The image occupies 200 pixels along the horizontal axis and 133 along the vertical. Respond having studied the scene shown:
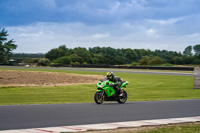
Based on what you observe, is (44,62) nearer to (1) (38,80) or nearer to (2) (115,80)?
(1) (38,80)

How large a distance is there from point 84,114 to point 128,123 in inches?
76.5

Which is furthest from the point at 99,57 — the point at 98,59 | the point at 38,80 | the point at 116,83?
the point at 116,83

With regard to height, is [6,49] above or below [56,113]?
above

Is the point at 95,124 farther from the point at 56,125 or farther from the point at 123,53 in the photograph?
the point at 123,53

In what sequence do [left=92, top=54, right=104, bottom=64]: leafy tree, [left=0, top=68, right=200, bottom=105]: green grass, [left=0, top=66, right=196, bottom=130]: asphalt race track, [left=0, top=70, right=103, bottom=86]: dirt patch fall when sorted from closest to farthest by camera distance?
[left=0, top=66, right=196, bottom=130]: asphalt race track
[left=0, top=68, right=200, bottom=105]: green grass
[left=0, top=70, right=103, bottom=86]: dirt patch
[left=92, top=54, right=104, bottom=64]: leafy tree

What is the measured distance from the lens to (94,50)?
593 feet

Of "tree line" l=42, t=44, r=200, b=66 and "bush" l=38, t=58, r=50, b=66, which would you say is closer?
"bush" l=38, t=58, r=50, b=66

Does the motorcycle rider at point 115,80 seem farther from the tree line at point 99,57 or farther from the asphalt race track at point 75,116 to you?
the tree line at point 99,57

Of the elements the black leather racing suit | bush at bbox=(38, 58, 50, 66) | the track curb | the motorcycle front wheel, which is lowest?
the track curb

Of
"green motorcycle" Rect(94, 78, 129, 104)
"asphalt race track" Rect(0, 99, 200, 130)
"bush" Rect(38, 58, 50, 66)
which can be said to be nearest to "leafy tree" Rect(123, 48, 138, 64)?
"bush" Rect(38, 58, 50, 66)

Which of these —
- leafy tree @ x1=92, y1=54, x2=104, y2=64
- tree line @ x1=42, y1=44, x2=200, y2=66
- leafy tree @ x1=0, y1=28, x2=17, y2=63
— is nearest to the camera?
leafy tree @ x1=0, y1=28, x2=17, y2=63

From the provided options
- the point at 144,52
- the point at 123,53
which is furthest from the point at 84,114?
the point at 144,52

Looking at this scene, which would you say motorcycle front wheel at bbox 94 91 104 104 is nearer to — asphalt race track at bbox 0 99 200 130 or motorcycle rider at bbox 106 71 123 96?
motorcycle rider at bbox 106 71 123 96

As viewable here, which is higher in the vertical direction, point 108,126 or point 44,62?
point 44,62
